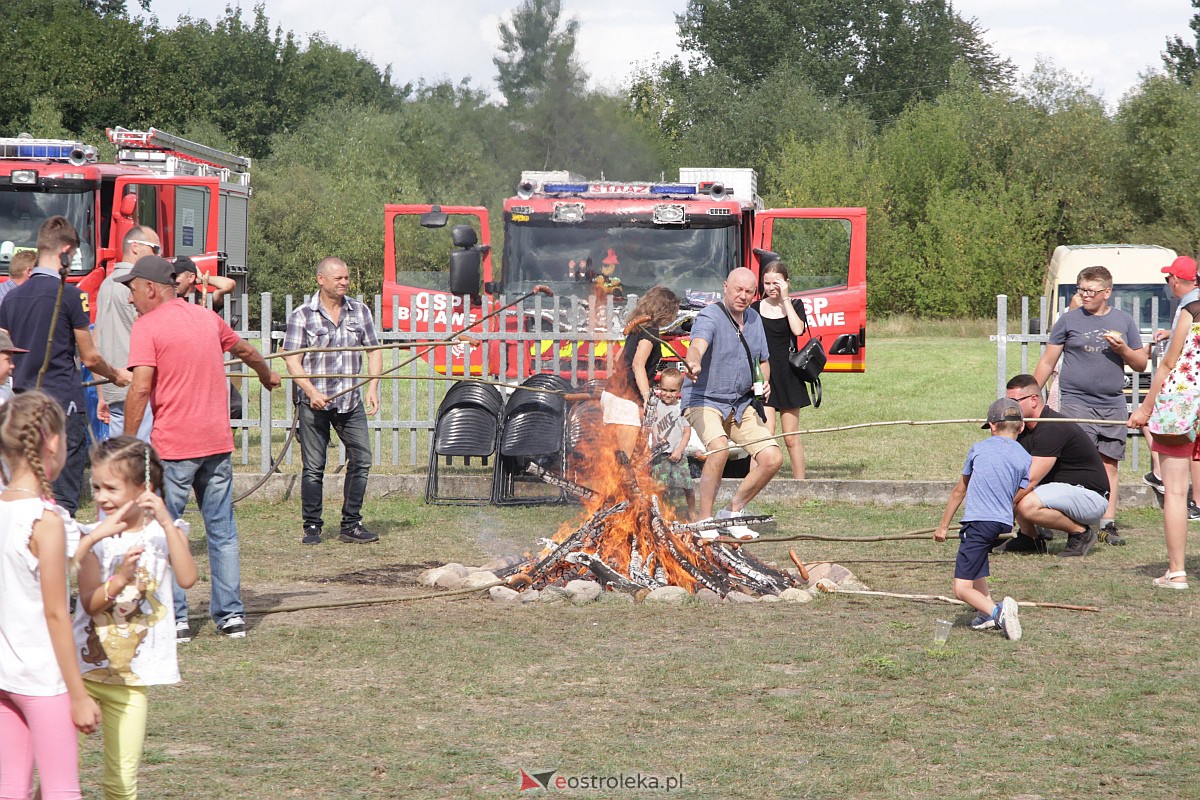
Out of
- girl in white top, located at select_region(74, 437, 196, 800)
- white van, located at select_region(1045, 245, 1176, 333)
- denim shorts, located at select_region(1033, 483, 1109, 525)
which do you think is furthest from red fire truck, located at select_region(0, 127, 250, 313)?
white van, located at select_region(1045, 245, 1176, 333)

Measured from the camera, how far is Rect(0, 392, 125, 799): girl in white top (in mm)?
3488

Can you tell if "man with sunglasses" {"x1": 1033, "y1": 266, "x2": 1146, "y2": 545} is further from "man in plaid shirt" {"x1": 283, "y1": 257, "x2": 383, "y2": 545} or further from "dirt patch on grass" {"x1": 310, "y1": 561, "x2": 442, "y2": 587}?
"man in plaid shirt" {"x1": 283, "y1": 257, "x2": 383, "y2": 545}

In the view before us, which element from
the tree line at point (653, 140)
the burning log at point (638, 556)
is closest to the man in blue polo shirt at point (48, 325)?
the burning log at point (638, 556)

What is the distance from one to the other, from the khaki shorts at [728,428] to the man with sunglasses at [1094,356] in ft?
6.52

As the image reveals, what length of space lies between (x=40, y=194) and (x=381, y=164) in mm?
32734

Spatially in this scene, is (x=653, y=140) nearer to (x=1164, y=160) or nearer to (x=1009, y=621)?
(x=1164, y=160)

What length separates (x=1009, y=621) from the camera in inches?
261

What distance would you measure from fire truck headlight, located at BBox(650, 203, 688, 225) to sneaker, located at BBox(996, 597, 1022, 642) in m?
7.28

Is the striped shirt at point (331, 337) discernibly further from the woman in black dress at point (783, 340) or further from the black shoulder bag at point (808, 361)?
the black shoulder bag at point (808, 361)

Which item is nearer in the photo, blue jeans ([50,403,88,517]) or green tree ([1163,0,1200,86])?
blue jeans ([50,403,88,517])

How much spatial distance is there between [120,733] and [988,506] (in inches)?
177

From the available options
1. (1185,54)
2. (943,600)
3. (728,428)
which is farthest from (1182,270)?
(1185,54)

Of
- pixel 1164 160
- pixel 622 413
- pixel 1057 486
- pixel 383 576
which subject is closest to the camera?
pixel 383 576

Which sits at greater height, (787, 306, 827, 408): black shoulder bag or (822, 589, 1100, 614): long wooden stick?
(787, 306, 827, 408): black shoulder bag
